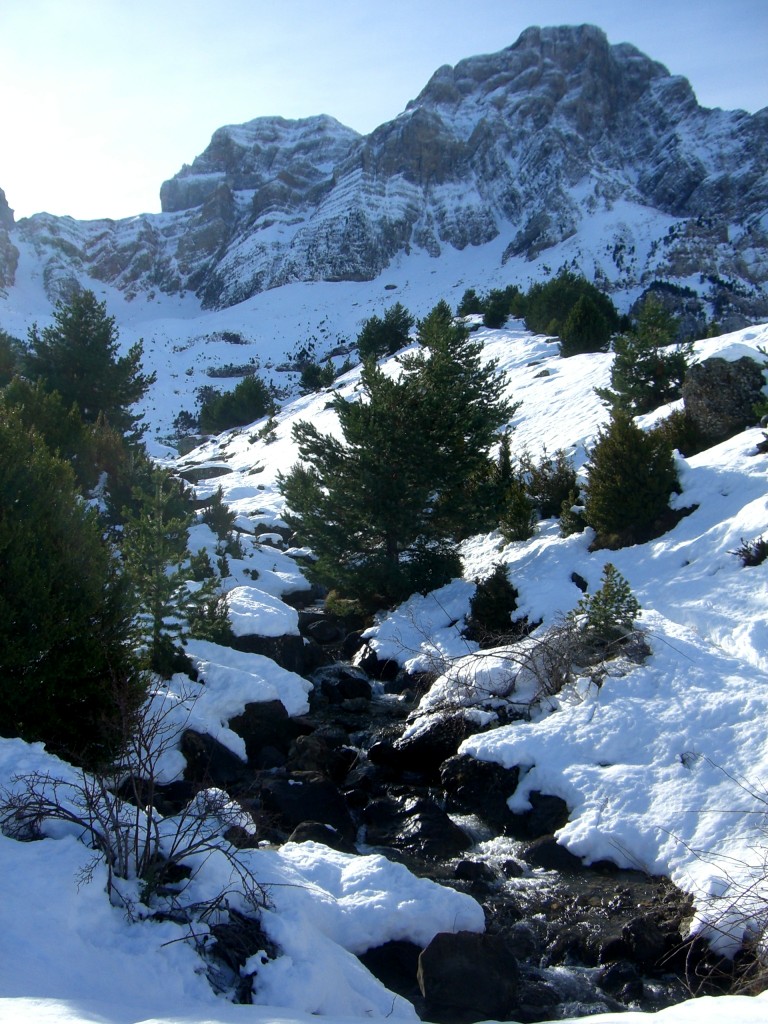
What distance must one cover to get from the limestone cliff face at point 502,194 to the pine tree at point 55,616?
319ft

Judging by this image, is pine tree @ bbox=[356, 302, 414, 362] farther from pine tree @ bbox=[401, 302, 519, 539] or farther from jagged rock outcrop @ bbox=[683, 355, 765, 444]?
jagged rock outcrop @ bbox=[683, 355, 765, 444]

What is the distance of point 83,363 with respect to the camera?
27.8 meters

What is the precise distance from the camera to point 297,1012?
5.00 metres

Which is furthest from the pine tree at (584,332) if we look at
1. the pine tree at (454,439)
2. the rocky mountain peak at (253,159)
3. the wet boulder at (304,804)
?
the rocky mountain peak at (253,159)

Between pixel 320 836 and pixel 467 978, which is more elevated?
pixel 320 836

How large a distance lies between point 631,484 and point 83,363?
2124 cm

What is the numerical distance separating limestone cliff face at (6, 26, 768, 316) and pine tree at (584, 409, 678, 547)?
88.4 metres

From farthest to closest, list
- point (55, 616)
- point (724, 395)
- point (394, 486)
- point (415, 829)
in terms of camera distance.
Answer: point (394, 486) → point (724, 395) → point (415, 829) → point (55, 616)

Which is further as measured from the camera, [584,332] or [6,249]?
[6,249]

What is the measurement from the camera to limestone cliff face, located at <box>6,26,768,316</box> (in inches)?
4237

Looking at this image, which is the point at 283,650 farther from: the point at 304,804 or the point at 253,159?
the point at 253,159

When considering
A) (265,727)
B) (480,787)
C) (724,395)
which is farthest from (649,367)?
(265,727)

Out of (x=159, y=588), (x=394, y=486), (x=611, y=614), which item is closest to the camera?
(x=611, y=614)

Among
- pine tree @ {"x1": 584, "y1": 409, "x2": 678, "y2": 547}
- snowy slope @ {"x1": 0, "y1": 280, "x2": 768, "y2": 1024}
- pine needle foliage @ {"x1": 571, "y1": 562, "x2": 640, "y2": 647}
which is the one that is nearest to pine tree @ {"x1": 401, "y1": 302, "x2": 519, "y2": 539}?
snowy slope @ {"x1": 0, "y1": 280, "x2": 768, "y2": 1024}
